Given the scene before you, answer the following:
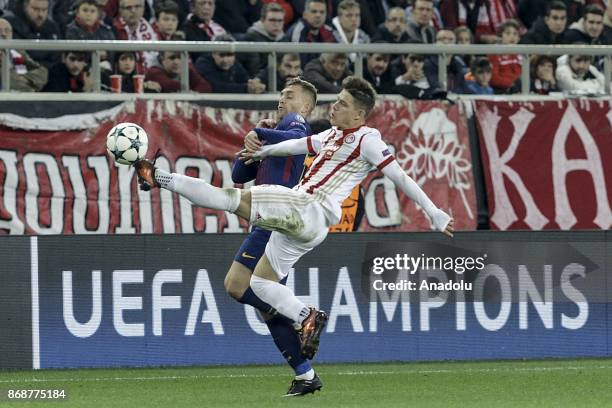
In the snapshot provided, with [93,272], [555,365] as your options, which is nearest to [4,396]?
[93,272]

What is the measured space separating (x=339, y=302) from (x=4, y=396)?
11.6 feet

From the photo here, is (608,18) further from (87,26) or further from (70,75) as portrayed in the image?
(70,75)

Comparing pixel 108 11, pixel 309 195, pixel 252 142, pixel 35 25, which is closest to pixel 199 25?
pixel 108 11

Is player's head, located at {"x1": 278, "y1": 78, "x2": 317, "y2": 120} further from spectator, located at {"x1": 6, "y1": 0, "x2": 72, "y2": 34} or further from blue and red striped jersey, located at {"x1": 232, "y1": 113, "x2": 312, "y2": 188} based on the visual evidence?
spectator, located at {"x1": 6, "y1": 0, "x2": 72, "y2": 34}

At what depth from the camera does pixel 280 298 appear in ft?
31.7

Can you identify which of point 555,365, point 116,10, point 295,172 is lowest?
point 555,365

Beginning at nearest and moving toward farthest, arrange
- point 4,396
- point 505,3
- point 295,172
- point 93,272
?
point 4,396 → point 295,172 → point 93,272 → point 505,3

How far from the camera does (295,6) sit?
16719mm

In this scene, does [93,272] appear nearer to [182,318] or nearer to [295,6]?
[182,318]

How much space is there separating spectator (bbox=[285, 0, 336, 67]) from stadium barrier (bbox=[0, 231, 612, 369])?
4192mm

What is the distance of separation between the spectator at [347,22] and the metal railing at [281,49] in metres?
0.78

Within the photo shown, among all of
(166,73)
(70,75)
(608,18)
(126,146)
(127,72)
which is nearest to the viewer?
(126,146)

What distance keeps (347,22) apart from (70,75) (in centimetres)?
321

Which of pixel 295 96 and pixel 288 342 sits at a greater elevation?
pixel 295 96
